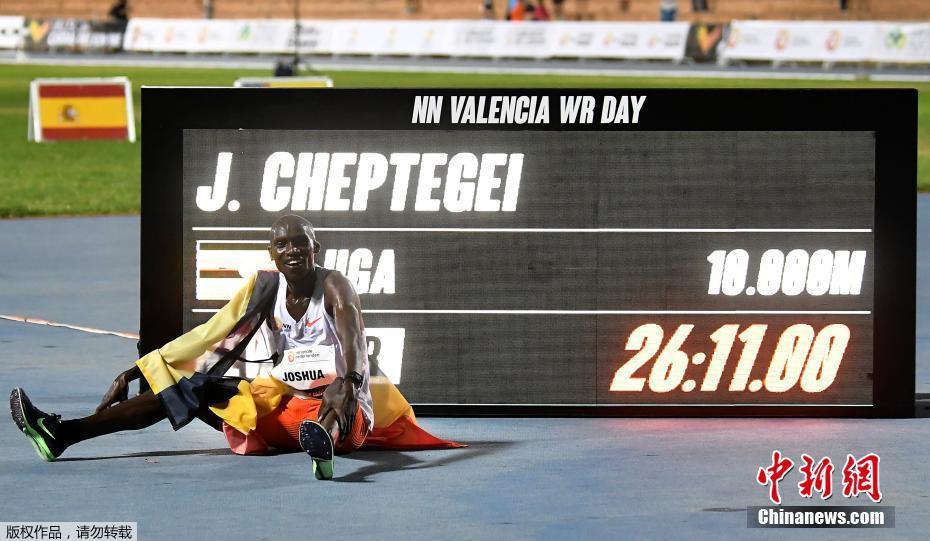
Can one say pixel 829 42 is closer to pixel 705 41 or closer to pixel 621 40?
pixel 705 41

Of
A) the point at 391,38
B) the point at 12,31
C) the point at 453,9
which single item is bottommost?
the point at 391,38

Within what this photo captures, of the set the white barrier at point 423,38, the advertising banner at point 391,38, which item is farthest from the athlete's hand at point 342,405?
the advertising banner at point 391,38

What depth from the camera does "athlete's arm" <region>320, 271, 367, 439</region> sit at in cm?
875

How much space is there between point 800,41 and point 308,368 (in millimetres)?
44670

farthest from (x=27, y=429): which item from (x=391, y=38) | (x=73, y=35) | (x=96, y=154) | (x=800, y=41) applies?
(x=73, y=35)

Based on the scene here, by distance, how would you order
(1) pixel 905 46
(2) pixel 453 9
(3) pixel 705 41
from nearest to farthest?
(1) pixel 905 46, (3) pixel 705 41, (2) pixel 453 9

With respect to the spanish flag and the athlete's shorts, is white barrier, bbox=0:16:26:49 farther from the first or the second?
the athlete's shorts

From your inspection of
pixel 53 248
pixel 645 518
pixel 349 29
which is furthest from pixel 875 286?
pixel 349 29

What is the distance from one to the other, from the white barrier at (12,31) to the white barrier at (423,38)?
464cm

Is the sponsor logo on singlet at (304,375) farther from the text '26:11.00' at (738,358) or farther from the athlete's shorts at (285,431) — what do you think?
the text '26:11.00' at (738,358)

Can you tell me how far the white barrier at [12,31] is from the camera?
68375mm

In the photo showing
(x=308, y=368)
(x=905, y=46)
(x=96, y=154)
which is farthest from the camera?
(x=905, y=46)

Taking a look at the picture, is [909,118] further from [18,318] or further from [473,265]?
[18,318]

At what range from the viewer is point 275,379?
30.0 ft
